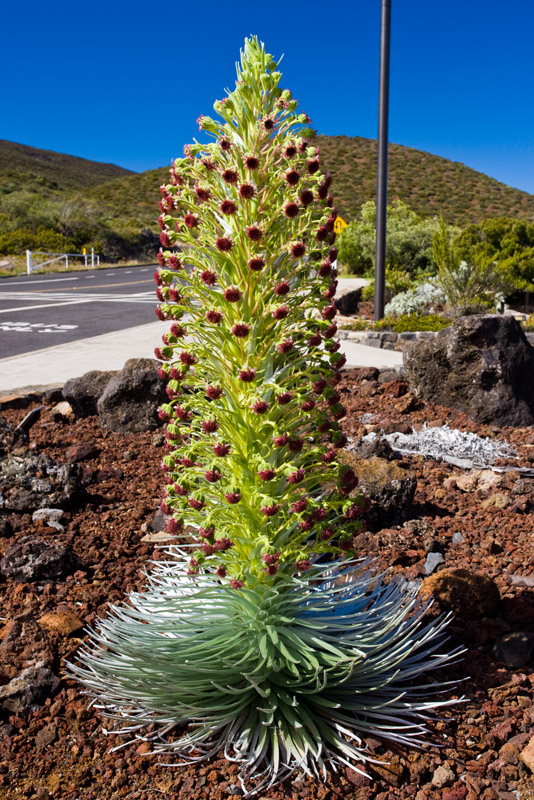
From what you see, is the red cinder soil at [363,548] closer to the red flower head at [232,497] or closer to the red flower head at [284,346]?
the red flower head at [232,497]

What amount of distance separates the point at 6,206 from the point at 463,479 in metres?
39.8

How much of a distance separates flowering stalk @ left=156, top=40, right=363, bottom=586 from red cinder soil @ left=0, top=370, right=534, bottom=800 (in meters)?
0.53

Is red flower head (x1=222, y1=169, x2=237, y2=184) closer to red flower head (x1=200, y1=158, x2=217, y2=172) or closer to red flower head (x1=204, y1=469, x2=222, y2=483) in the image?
red flower head (x1=200, y1=158, x2=217, y2=172)

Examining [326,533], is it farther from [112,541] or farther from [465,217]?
[465,217]

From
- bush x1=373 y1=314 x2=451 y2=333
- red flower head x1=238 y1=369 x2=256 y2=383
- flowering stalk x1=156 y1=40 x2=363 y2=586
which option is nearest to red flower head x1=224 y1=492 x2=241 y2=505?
flowering stalk x1=156 y1=40 x2=363 y2=586

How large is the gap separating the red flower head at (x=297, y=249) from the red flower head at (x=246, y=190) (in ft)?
0.50

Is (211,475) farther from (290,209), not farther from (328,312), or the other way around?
(290,209)

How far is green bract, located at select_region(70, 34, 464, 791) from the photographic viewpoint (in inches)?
66.9

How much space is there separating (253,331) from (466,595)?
48.6 inches

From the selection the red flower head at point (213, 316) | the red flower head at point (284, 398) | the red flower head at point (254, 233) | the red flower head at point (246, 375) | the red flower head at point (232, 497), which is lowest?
the red flower head at point (232, 497)

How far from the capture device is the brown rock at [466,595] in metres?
2.35

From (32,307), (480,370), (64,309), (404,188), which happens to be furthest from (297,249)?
(404,188)

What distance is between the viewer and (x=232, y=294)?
1.65 m

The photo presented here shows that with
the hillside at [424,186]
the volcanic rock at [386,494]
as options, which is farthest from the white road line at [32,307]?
the hillside at [424,186]
